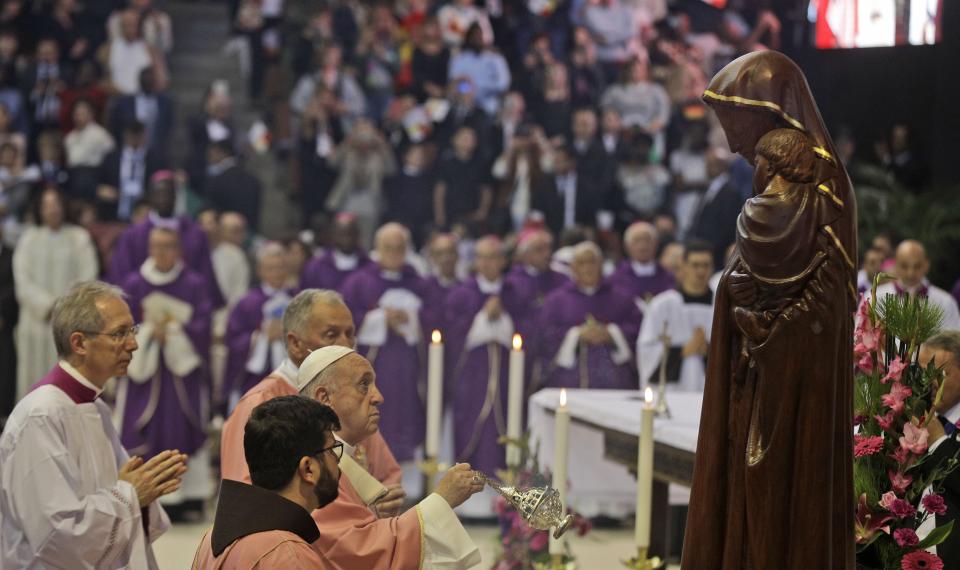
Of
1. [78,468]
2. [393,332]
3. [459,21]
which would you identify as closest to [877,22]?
[393,332]

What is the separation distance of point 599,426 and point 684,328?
3320 mm

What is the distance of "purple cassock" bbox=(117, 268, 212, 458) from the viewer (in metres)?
9.83

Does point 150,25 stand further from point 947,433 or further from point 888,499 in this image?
point 888,499

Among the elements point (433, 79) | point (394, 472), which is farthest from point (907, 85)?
point (394, 472)

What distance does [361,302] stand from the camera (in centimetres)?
1098

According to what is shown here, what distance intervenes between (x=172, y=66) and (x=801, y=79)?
14769 mm

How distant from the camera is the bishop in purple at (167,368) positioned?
9.84 m

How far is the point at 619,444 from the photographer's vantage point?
636 centimetres

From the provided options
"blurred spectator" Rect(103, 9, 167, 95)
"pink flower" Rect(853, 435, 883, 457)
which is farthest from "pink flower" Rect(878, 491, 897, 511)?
"blurred spectator" Rect(103, 9, 167, 95)

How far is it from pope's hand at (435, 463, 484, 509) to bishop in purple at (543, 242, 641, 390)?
6695 mm

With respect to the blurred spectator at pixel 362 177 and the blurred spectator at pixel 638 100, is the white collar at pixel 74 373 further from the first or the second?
the blurred spectator at pixel 638 100

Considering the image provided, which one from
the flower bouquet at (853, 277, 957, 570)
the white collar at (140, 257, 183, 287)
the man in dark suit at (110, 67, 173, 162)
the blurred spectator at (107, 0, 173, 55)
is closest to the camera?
the flower bouquet at (853, 277, 957, 570)

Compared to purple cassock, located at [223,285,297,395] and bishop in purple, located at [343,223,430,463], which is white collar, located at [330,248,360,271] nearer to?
bishop in purple, located at [343,223,430,463]

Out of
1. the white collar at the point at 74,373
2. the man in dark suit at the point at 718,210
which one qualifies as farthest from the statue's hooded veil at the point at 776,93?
the man in dark suit at the point at 718,210
